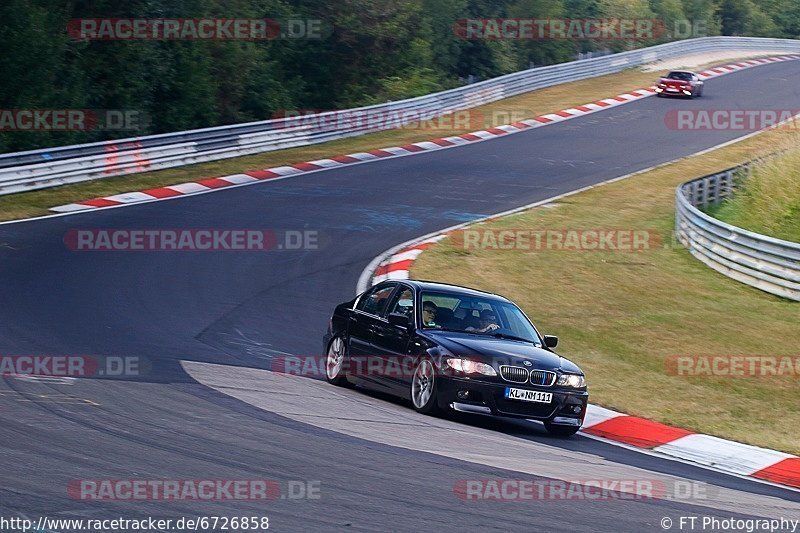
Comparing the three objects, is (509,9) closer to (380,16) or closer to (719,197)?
(380,16)

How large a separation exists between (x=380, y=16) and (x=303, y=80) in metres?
3.74

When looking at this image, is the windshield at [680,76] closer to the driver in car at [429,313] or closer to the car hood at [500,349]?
the driver in car at [429,313]

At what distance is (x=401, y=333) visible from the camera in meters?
11.6

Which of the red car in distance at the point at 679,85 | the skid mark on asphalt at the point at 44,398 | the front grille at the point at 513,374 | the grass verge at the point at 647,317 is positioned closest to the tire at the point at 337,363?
the front grille at the point at 513,374

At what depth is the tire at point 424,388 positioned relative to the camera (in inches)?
424

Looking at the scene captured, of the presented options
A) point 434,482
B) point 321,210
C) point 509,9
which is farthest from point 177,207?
point 509,9

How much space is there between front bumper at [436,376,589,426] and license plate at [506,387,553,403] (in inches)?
1.2

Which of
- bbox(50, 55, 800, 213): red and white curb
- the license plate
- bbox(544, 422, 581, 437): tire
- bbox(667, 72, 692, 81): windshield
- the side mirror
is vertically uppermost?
bbox(667, 72, 692, 81): windshield

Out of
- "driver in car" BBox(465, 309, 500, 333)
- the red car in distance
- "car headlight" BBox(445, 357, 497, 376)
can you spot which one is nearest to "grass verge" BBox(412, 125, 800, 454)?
"driver in car" BBox(465, 309, 500, 333)

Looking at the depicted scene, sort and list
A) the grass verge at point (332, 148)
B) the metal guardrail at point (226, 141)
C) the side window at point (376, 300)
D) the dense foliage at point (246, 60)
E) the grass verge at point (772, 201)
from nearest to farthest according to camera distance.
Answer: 1. the side window at point (376, 300)
2. the grass verge at point (332, 148)
3. the grass verge at point (772, 201)
4. the metal guardrail at point (226, 141)
5. the dense foliage at point (246, 60)

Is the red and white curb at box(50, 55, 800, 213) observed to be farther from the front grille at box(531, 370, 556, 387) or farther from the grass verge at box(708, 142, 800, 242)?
the front grille at box(531, 370, 556, 387)

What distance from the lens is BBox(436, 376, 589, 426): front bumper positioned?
34.6ft

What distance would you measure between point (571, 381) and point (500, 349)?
0.76 metres

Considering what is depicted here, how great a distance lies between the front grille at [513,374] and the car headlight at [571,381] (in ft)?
1.18
